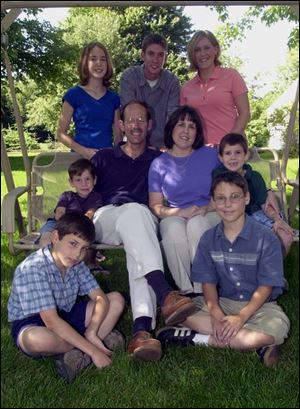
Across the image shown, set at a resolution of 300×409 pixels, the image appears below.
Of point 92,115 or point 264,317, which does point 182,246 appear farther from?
point 92,115

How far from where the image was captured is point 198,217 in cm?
343

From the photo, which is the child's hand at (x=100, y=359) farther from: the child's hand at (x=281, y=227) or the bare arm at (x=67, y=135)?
the bare arm at (x=67, y=135)

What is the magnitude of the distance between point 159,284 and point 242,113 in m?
1.76

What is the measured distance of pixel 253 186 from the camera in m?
3.71

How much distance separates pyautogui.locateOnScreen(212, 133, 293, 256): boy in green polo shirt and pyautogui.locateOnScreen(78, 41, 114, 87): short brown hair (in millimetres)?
1087

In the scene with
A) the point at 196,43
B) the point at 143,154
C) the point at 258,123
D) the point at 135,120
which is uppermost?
the point at 196,43

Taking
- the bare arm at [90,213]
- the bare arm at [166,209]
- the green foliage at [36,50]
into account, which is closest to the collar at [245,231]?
the bare arm at [166,209]

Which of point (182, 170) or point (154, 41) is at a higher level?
point (154, 41)

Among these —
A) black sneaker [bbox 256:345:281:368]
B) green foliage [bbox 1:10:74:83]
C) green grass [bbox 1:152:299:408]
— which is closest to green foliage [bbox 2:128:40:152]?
green foliage [bbox 1:10:74:83]

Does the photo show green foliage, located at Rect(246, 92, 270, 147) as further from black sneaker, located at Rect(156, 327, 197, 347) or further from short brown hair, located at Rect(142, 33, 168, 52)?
black sneaker, located at Rect(156, 327, 197, 347)

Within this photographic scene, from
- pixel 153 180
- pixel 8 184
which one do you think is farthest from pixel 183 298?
pixel 8 184

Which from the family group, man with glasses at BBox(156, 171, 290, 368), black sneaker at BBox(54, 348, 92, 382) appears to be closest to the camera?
black sneaker at BBox(54, 348, 92, 382)

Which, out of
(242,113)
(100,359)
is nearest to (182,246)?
(100,359)

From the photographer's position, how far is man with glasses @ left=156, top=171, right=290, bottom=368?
9.89ft
